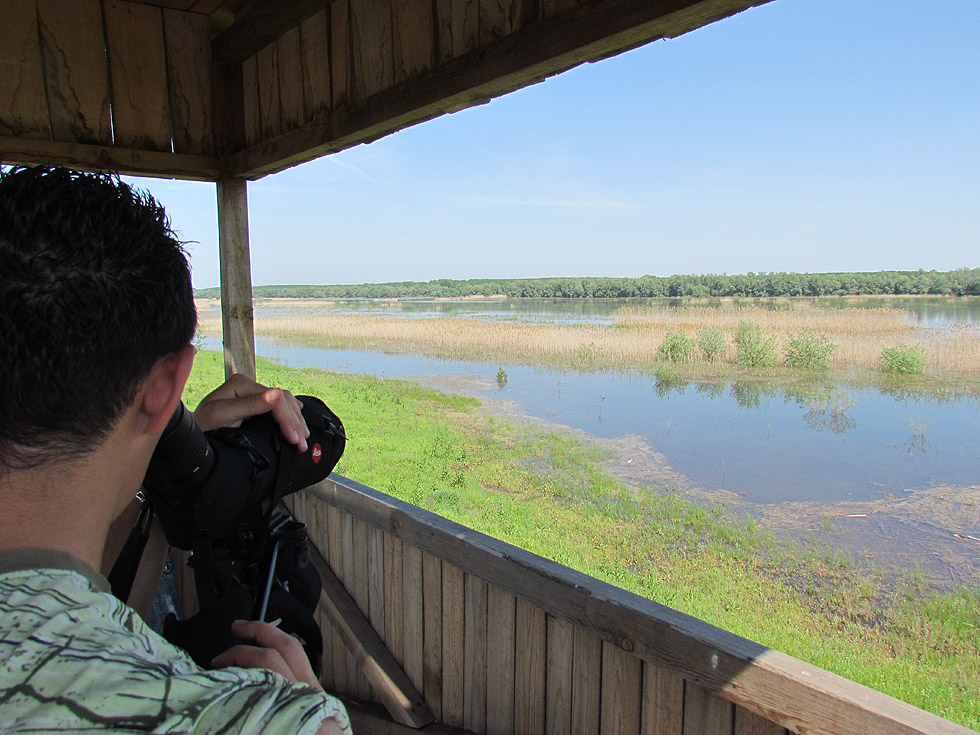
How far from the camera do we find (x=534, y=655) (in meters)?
1.73

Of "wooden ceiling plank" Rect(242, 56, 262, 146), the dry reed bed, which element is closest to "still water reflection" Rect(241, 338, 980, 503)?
the dry reed bed

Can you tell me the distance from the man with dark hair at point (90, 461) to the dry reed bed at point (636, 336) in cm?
2048

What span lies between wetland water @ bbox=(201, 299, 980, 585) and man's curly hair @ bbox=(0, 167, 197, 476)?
8358 mm

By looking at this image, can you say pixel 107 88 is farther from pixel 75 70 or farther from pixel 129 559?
pixel 129 559

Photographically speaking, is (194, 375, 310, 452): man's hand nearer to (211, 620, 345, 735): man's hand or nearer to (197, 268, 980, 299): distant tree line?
(211, 620, 345, 735): man's hand

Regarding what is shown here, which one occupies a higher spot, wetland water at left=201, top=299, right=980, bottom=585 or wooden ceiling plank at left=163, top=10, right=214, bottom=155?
wooden ceiling plank at left=163, top=10, right=214, bottom=155

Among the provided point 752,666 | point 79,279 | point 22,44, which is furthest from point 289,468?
point 22,44

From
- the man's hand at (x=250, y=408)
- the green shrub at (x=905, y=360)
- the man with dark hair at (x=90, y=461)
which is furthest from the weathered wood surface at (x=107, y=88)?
the green shrub at (x=905, y=360)

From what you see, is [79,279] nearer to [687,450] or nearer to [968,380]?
[687,450]

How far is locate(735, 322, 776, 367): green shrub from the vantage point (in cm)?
1945

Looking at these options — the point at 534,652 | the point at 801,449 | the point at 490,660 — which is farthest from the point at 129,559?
the point at 801,449

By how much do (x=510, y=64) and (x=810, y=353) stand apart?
1903 cm

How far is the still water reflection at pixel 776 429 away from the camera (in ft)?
34.1

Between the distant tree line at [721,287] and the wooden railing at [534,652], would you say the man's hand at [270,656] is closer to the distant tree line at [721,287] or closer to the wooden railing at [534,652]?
the wooden railing at [534,652]
